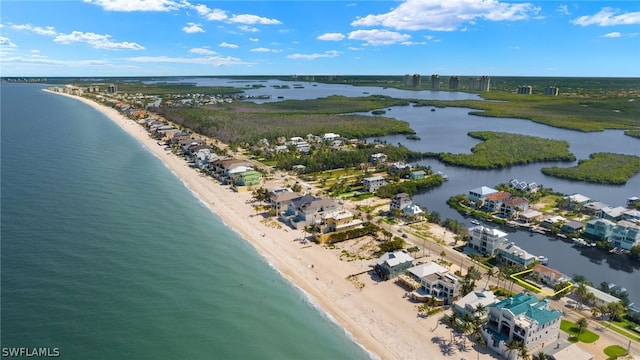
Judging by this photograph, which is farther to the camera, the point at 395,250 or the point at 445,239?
the point at 445,239

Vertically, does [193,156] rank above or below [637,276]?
above

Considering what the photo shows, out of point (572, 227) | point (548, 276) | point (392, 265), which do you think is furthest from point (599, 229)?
point (392, 265)

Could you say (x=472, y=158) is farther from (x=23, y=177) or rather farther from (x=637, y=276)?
(x=23, y=177)

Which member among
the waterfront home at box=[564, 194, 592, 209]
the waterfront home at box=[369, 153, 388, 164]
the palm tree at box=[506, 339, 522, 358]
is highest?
the waterfront home at box=[369, 153, 388, 164]

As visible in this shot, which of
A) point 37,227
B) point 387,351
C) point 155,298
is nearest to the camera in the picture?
point 387,351

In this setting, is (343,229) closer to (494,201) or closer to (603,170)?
(494,201)

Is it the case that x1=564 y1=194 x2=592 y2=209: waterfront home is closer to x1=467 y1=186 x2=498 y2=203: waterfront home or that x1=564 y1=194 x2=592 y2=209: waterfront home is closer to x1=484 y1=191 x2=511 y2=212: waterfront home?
x1=484 y1=191 x2=511 y2=212: waterfront home

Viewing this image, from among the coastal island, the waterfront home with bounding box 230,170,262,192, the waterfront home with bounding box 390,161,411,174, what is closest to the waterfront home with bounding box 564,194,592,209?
the coastal island

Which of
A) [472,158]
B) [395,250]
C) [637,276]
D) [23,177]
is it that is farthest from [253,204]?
[472,158]
